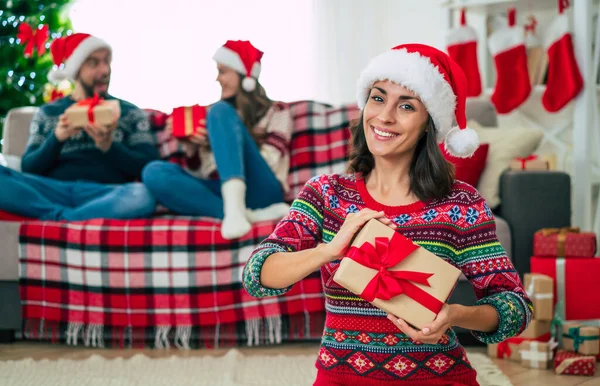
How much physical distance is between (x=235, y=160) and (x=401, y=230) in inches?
52.7

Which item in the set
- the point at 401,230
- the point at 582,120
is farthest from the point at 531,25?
the point at 401,230

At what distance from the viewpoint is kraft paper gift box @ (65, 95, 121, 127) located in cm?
264

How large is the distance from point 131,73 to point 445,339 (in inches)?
145

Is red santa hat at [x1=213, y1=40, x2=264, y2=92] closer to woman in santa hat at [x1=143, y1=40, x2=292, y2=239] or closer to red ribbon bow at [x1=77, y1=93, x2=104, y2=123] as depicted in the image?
woman in santa hat at [x1=143, y1=40, x2=292, y2=239]

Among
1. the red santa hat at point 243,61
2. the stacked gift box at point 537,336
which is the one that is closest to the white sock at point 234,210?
the red santa hat at point 243,61

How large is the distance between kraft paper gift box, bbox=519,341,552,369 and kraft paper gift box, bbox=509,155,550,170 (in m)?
0.67

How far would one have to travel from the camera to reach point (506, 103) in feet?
11.7

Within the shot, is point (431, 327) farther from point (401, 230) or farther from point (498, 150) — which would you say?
point (498, 150)

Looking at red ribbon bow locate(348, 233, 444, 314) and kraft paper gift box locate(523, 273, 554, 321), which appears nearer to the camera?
red ribbon bow locate(348, 233, 444, 314)

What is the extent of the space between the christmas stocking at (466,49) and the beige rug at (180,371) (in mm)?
1816

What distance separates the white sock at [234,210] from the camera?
7.55 ft

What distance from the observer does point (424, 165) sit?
122cm

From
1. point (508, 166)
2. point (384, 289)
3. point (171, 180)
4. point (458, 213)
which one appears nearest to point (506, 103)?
point (508, 166)

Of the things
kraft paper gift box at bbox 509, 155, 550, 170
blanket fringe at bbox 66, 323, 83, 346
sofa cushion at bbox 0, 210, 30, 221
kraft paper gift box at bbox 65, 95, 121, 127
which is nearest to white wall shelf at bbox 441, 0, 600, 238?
kraft paper gift box at bbox 509, 155, 550, 170
